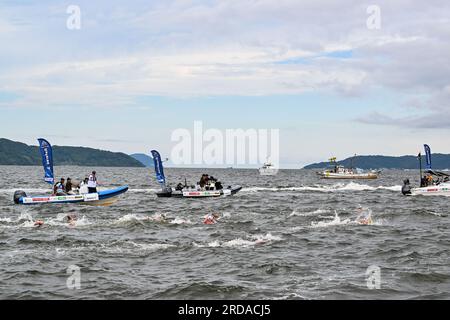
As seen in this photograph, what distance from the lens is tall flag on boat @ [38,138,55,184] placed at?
3753cm

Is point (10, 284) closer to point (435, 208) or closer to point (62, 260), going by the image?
point (62, 260)

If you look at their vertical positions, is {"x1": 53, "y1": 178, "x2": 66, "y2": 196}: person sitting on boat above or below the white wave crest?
above

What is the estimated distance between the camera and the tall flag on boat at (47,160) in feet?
123

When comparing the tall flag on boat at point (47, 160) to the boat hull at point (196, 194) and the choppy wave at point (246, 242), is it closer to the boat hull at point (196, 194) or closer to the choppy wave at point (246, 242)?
the boat hull at point (196, 194)

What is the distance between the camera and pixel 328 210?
117ft

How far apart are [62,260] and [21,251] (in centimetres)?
250

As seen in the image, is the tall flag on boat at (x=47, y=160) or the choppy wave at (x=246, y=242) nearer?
the choppy wave at (x=246, y=242)

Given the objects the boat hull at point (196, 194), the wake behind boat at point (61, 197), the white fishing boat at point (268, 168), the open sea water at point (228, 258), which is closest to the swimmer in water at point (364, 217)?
the open sea water at point (228, 258)

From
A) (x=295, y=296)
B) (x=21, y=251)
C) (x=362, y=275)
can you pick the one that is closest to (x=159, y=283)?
(x=295, y=296)

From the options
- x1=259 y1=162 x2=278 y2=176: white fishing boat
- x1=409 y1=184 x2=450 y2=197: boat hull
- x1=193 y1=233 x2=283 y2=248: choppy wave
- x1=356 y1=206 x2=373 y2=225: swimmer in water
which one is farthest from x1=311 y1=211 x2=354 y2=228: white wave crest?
x1=259 y1=162 x2=278 y2=176: white fishing boat

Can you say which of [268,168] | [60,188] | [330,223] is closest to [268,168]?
[268,168]

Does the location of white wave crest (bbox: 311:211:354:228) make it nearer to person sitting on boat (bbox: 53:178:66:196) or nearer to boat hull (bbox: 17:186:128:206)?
boat hull (bbox: 17:186:128:206)

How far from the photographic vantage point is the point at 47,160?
3806 cm

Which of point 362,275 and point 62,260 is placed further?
point 62,260
